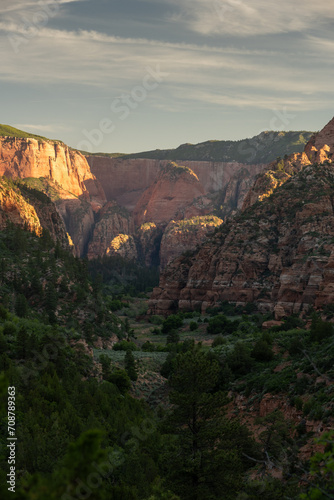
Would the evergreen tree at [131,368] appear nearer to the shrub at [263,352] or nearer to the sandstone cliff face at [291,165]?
the shrub at [263,352]

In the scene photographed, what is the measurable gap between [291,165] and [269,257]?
54.3 meters

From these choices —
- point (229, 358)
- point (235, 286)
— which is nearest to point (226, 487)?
point (229, 358)

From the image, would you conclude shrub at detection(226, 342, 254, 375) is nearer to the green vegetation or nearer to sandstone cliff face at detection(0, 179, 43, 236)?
the green vegetation

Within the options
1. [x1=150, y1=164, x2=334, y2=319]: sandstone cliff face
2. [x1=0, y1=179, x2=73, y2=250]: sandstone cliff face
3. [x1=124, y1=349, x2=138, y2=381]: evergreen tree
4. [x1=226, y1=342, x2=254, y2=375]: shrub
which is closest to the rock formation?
[x1=150, y1=164, x2=334, y2=319]: sandstone cliff face

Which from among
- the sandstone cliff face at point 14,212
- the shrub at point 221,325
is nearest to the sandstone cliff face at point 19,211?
the sandstone cliff face at point 14,212

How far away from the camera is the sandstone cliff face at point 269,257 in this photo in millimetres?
115125

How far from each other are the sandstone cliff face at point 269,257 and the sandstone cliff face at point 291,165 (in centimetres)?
1372

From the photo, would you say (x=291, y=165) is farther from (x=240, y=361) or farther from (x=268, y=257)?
(x=240, y=361)

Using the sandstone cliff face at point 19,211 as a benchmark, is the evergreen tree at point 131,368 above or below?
below

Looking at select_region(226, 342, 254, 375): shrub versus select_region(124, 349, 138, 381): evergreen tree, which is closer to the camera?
select_region(226, 342, 254, 375): shrub

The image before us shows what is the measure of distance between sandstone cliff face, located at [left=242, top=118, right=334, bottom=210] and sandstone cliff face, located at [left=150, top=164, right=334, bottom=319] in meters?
13.7

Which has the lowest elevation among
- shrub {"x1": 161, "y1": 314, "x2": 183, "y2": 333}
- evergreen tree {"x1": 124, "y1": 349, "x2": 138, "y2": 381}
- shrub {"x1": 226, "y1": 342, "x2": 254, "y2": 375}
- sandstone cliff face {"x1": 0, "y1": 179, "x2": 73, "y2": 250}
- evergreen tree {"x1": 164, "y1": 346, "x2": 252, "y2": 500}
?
shrub {"x1": 161, "y1": 314, "x2": 183, "y2": 333}

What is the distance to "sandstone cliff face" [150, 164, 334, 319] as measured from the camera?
378ft

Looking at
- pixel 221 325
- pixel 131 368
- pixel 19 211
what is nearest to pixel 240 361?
pixel 131 368
